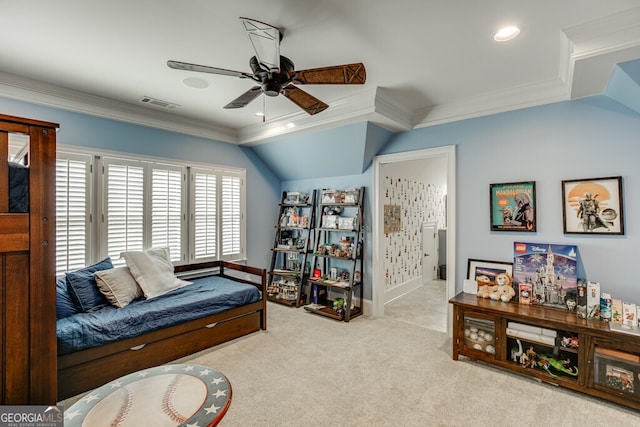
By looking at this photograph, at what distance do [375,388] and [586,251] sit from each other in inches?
90.7

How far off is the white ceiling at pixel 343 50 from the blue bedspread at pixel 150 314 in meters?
2.23

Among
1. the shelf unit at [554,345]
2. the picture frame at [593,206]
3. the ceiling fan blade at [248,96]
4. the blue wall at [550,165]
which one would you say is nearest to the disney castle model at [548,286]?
the shelf unit at [554,345]

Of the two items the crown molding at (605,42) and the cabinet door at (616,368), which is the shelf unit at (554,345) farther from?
the crown molding at (605,42)

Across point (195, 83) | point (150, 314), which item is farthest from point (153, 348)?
point (195, 83)

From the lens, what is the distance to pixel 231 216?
4742mm

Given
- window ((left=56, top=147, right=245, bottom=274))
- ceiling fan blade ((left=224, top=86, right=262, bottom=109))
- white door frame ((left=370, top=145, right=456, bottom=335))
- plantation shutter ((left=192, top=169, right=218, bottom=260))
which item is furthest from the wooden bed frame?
ceiling fan blade ((left=224, top=86, right=262, bottom=109))

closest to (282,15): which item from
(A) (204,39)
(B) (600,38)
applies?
(A) (204,39)

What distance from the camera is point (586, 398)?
2332mm

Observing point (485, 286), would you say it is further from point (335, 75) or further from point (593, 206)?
point (335, 75)

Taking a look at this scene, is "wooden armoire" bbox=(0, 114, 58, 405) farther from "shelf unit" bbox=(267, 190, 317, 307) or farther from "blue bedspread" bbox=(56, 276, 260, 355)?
"shelf unit" bbox=(267, 190, 317, 307)

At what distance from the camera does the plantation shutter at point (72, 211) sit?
317 cm

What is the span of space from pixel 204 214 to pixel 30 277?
2.74 metres

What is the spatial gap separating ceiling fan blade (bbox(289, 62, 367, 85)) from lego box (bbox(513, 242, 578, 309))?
2451 mm

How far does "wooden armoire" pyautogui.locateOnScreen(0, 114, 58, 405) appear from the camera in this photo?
63.9 inches
